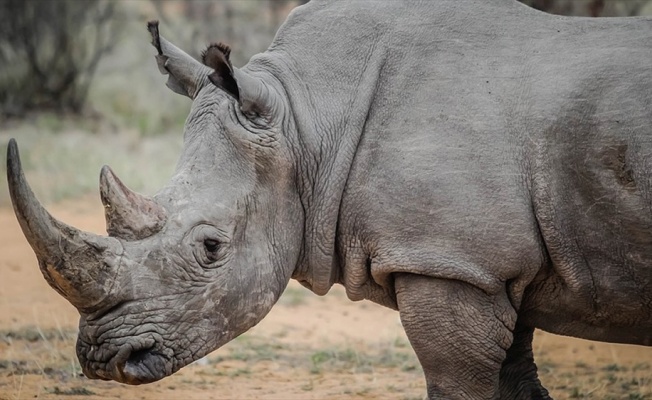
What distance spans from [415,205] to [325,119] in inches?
27.1

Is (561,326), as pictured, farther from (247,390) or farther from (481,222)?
(247,390)

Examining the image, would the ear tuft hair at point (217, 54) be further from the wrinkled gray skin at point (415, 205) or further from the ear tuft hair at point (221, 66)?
the wrinkled gray skin at point (415, 205)

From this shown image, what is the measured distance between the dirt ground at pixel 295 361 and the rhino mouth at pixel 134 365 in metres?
1.81

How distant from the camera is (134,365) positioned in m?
5.00

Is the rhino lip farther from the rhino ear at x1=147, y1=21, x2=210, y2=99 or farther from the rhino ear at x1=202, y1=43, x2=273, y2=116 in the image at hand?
the rhino ear at x1=147, y1=21, x2=210, y2=99

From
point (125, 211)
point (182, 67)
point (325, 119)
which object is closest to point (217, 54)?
point (182, 67)

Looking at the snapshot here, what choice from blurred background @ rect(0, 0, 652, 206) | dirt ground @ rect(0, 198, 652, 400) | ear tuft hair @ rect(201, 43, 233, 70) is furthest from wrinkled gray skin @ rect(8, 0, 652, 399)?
blurred background @ rect(0, 0, 652, 206)

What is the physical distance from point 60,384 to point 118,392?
1.26 ft

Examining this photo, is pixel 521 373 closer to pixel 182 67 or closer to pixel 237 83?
pixel 237 83

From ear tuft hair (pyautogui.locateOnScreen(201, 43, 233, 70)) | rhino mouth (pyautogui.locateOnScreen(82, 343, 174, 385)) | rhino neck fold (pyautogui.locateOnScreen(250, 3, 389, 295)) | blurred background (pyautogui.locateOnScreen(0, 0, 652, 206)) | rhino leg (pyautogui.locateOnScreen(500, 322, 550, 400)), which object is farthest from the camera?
blurred background (pyautogui.locateOnScreen(0, 0, 652, 206))

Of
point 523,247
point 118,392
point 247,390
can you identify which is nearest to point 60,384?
point 118,392

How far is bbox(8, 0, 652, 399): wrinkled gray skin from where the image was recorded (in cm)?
500

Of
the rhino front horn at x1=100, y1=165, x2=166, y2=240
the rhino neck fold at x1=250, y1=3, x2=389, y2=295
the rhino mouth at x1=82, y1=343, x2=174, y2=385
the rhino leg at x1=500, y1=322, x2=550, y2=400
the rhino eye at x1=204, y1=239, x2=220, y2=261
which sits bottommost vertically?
the rhino mouth at x1=82, y1=343, x2=174, y2=385

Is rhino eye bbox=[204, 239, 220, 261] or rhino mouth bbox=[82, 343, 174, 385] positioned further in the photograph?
rhino eye bbox=[204, 239, 220, 261]
